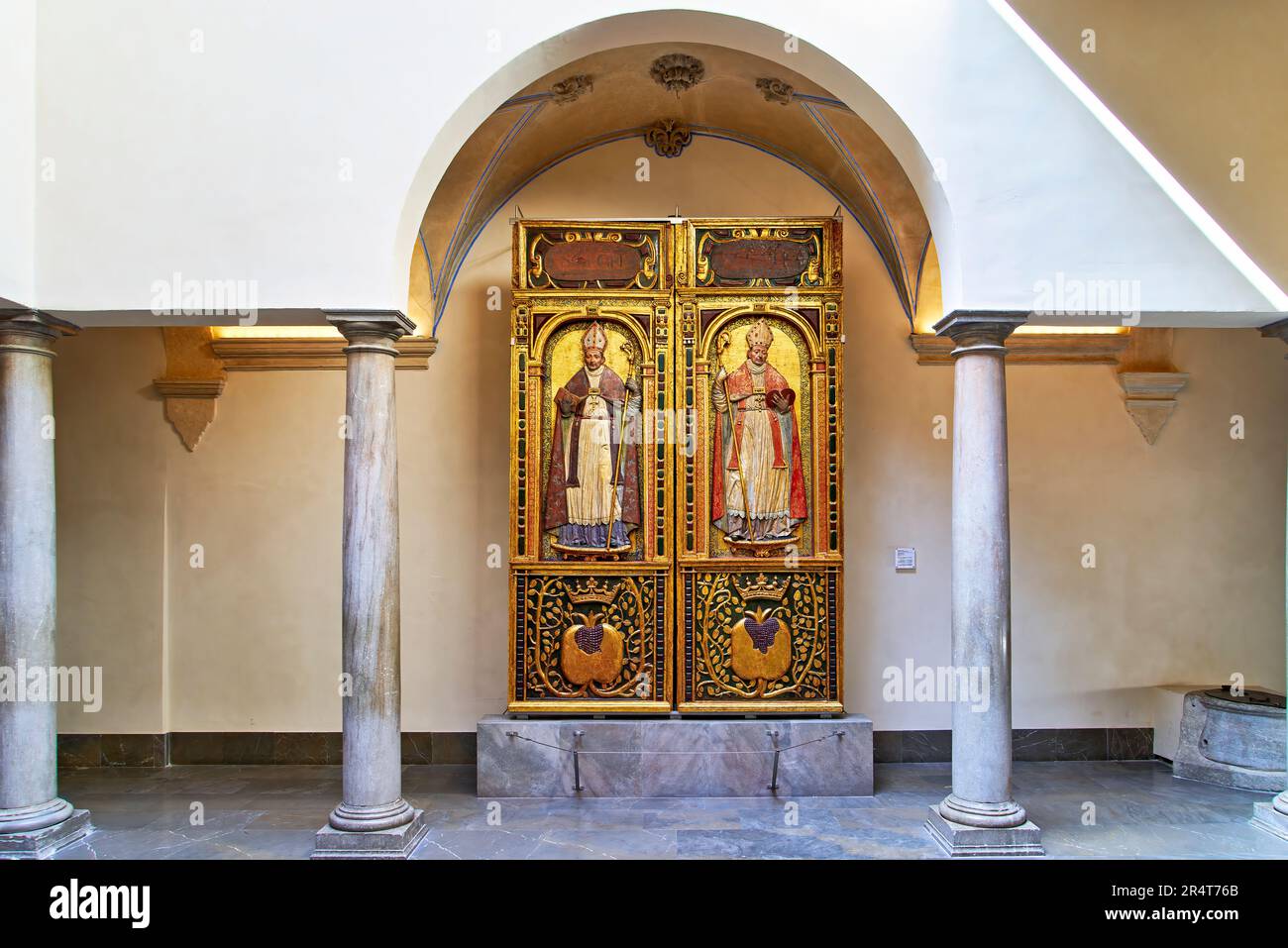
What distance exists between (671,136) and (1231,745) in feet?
21.1

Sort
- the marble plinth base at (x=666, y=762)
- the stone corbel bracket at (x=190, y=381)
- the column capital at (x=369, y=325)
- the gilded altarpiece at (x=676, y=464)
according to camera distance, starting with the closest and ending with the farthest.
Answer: the column capital at (x=369, y=325) → the marble plinth base at (x=666, y=762) → the gilded altarpiece at (x=676, y=464) → the stone corbel bracket at (x=190, y=381)

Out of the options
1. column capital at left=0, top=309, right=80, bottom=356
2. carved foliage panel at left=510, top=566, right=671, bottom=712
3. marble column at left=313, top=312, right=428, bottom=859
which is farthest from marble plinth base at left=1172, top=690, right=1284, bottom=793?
column capital at left=0, top=309, right=80, bottom=356

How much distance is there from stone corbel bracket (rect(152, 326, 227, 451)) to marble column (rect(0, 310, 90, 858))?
1.87 metres

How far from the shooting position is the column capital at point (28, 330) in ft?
18.1

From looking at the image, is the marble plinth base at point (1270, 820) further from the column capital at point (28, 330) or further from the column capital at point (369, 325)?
the column capital at point (28, 330)

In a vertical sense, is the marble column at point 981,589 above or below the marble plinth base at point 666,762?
above

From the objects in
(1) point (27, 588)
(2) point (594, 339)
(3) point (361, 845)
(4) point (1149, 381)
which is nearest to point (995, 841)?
(3) point (361, 845)

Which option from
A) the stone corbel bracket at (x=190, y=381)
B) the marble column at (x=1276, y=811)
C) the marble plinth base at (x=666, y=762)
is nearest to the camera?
the marble column at (x=1276, y=811)

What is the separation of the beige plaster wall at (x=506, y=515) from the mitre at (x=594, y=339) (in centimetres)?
110

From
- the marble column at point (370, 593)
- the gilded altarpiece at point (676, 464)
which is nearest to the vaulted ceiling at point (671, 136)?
the gilded altarpiece at point (676, 464)

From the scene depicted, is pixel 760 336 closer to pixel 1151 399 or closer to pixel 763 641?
pixel 763 641

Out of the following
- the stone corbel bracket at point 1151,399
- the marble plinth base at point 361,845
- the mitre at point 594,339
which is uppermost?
the mitre at point 594,339

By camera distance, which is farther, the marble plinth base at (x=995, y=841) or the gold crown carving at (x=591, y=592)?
the gold crown carving at (x=591, y=592)

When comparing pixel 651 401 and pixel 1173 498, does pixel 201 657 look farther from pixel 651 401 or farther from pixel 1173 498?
pixel 1173 498
